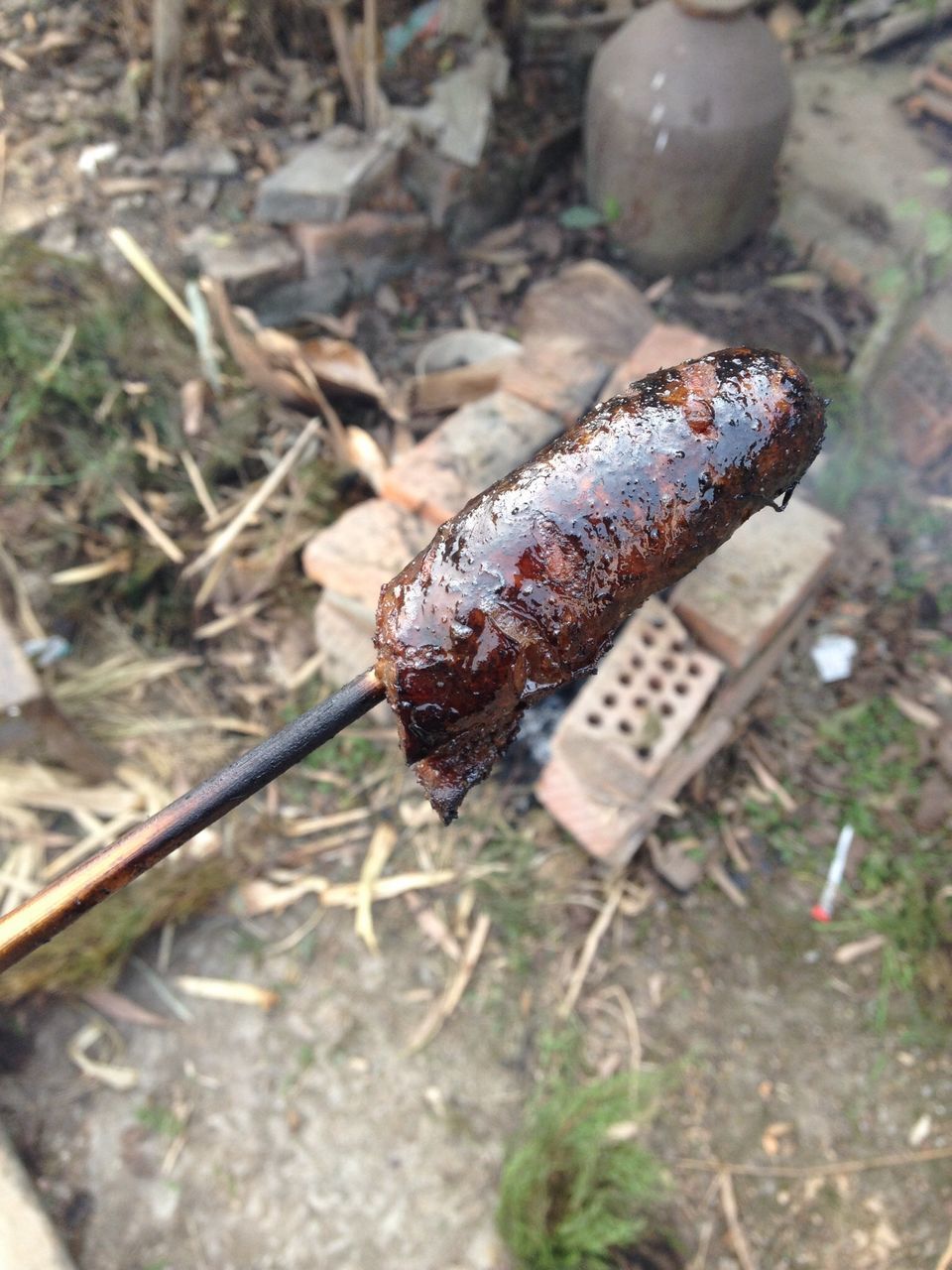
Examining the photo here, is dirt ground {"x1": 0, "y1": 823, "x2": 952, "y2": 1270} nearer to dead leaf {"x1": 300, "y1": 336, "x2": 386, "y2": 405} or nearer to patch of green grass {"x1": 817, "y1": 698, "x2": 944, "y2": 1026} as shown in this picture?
patch of green grass {"x1": 817, "y1": 698, "x2": 944, "y2": 1026}

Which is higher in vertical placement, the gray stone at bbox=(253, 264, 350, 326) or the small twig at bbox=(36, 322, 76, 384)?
the small twig at bbox=(36, 322, 76, 384)

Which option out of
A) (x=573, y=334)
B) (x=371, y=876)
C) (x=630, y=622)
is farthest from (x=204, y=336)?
(x=371, y=876)

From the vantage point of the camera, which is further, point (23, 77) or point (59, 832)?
point (23, 77)

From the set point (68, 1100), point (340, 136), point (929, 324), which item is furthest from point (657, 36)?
point (68, 1100)

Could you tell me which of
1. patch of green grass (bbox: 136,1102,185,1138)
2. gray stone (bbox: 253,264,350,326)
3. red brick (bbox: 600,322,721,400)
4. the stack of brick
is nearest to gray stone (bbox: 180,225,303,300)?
gray stone (bbox: 253,264,350,326)

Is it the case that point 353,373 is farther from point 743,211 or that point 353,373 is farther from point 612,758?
point 743,211
